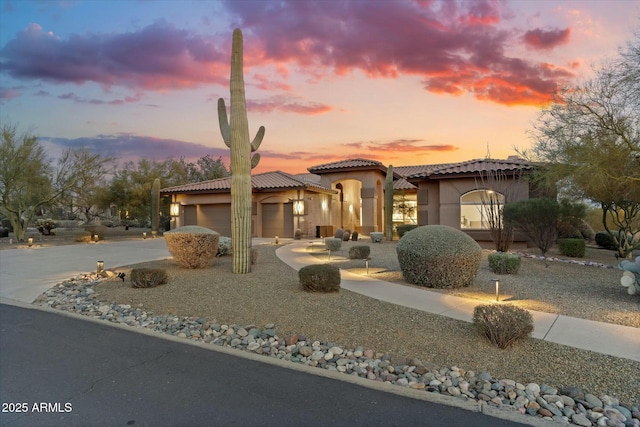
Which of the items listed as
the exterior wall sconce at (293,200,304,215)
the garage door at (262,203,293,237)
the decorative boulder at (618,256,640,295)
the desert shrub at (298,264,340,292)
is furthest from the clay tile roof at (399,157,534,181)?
the desert shrub at (298,264,340,292)

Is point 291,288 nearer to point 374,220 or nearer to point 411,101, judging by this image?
point 411,101

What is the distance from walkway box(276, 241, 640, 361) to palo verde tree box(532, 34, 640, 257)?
24.7 feet

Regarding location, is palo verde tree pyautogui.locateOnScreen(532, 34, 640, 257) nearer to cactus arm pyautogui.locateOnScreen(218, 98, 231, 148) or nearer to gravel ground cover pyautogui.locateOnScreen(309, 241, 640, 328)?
gravel ground cover pyautogui.locateOnScreen(309, 241, 640, 328)

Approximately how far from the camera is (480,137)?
66.9ft

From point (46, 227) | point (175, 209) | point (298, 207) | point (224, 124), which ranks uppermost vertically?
point (224, 124)

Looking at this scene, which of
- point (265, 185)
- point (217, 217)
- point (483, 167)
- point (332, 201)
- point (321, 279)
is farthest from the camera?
point (332, 201)

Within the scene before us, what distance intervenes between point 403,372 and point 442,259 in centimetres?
455

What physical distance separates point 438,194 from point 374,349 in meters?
17.0

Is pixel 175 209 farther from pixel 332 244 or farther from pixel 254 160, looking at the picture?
pixel 254 160

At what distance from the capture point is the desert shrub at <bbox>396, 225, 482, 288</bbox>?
8648mm

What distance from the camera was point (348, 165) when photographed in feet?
96.0

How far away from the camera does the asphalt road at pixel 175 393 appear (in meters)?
3.48

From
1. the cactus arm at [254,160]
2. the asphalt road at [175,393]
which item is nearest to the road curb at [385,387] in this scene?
the asphalt road at [175,393]


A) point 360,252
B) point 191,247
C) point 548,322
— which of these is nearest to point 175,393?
point 548,322
